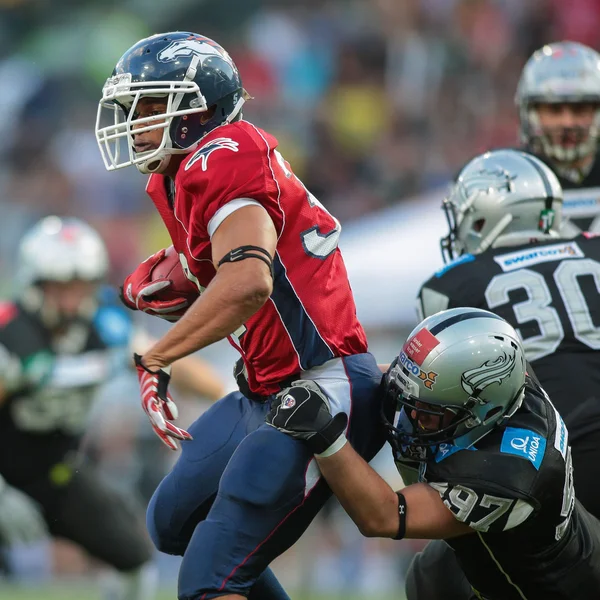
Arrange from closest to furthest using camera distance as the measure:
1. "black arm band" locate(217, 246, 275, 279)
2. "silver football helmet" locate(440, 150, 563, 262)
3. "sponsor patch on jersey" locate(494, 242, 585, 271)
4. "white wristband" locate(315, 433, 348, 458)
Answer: "black arm band" locate(217, 246, 275, 279), "white wristband" locate(315, 433, 348, 458), "sponsor patch on jersey" locate(494, 242, 585, 271), "silver football helmet" locate(440, 150, 563, 262)

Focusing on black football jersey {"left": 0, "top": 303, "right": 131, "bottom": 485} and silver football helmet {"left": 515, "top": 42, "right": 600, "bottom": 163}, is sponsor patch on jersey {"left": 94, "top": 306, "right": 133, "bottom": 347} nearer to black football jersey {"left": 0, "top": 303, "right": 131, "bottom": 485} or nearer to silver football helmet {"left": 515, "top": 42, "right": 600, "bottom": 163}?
black football jersey {"left": 0, "top": 303, "right": 131, "bottom": 485}

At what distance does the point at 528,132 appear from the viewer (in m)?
5.91

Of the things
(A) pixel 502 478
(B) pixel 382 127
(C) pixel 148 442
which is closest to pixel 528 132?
(A) pixel 502 478

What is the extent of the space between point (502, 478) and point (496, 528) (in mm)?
151

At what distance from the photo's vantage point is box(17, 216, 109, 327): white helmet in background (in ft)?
21.0

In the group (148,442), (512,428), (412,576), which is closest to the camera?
(512,428)

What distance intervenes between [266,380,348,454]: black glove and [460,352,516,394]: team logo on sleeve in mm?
399

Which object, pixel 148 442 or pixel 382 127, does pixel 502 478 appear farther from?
pixel 382 127

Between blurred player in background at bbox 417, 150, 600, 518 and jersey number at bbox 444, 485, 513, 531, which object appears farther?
blurred player in background at bbox 417, 150, 600, 518

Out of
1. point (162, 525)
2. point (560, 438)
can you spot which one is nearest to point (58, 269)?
point (162, 525)

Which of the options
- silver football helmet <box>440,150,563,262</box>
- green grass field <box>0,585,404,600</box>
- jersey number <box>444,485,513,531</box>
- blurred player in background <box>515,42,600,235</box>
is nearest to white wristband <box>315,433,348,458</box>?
jersey number <box>444,485,513,531</box>

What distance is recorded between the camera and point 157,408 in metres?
3.19

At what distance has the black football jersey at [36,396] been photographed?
6.23 meters

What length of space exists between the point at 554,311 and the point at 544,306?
0.13ft
